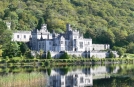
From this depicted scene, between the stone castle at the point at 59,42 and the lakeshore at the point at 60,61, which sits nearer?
the lakeshore at the point at 60,61

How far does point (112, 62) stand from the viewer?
7469 centimetres

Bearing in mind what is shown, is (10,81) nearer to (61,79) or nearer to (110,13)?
(61,79)

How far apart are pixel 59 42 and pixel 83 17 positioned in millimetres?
59038

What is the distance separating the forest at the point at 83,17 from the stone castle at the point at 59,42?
19.6 feet

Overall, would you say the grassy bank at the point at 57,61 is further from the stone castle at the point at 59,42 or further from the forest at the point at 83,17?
the forest at the point at 83,17

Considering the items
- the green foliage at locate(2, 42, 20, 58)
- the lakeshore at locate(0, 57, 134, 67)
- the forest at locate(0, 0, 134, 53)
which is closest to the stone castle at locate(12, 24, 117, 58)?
the lakeshore at locate(0, 57, 134, 67)

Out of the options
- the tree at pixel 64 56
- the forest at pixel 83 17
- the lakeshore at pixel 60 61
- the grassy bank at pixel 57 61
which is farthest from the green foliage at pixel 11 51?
the forest at pixel 83 17

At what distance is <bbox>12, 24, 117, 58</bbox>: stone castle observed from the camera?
250ft

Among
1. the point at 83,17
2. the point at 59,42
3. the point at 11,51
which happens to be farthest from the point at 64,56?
the point at 83,17

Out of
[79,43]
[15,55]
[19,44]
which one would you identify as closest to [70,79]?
[15,55]

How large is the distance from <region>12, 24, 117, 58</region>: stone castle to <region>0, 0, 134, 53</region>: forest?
5.96 m

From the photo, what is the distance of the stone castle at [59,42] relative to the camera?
76.1 meters

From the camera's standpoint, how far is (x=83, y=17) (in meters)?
134

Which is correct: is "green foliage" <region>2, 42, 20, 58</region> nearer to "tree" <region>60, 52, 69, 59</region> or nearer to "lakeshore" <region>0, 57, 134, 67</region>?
"lakeshore" <region>0, 57, 134, 67</region>
